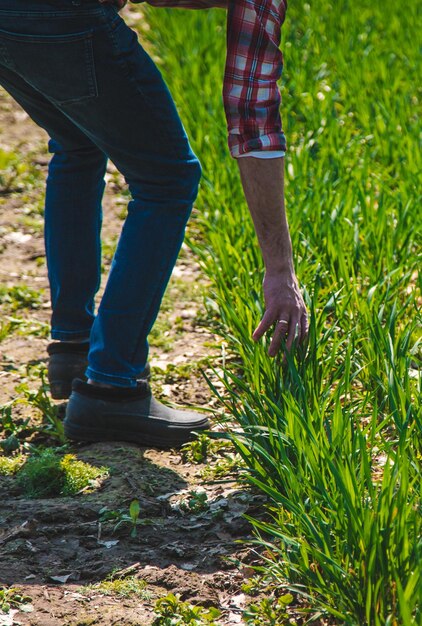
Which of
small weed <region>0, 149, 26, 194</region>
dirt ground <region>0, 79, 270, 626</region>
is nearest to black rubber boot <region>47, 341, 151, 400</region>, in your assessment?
dirt ground <region>0, 79, 270, 626</region>

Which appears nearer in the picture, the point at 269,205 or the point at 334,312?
the point at 269,205

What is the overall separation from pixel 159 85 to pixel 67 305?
0.81 meters

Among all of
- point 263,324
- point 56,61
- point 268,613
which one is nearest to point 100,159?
point 56,61

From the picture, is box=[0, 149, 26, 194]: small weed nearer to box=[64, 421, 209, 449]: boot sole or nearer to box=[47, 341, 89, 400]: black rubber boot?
box=[47, 341, 89, 400]: black rubber boot

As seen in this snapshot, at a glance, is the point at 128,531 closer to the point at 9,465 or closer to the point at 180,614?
the point at 180,614

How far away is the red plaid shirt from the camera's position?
1.88 m

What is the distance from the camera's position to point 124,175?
2307 millimetres

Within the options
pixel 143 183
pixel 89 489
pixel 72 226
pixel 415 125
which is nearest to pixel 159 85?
pixel 143 183

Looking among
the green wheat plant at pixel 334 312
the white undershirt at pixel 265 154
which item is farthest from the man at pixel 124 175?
the green wheat plant at pixel 334 312

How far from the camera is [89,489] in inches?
91.6

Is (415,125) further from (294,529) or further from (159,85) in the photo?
(294,529)

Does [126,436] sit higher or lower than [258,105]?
lower

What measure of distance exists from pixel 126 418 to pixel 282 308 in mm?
654

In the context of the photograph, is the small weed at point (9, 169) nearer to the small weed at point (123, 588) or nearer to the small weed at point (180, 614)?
the small weed at point (123, 588)
